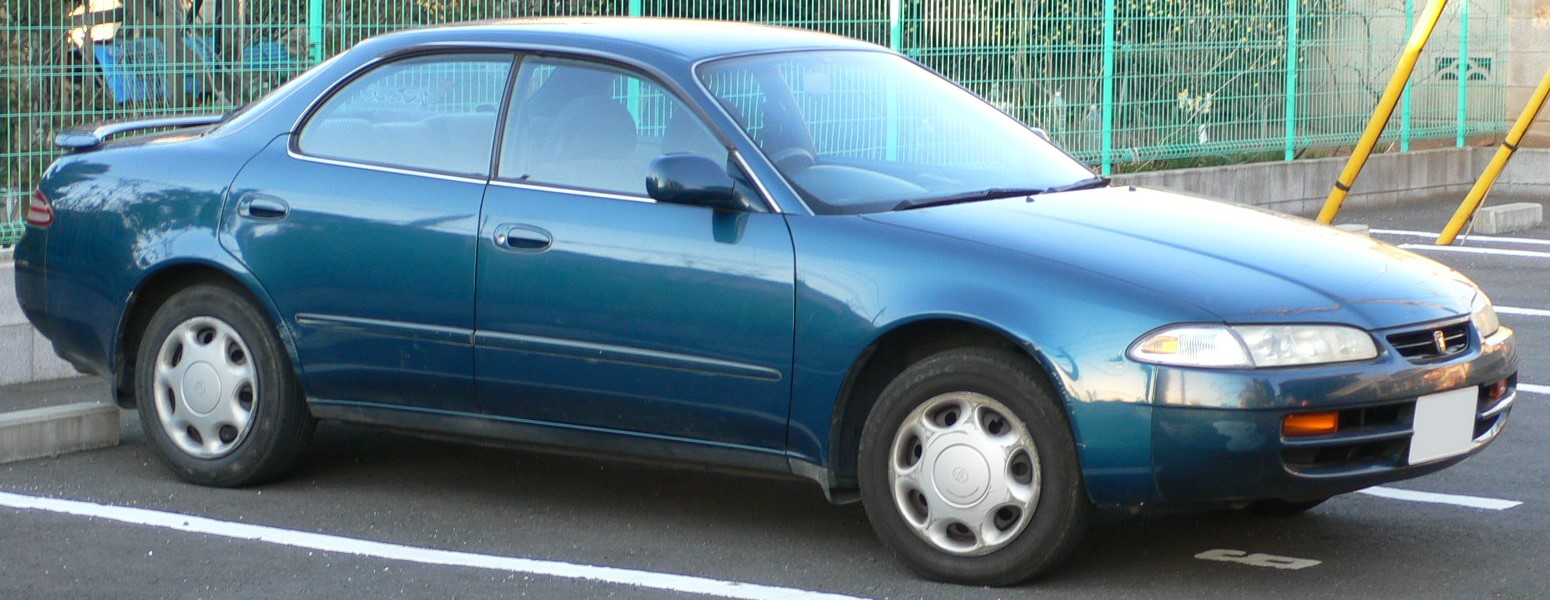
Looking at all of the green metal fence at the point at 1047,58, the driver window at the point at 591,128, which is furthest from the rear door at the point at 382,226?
the green metal fence at the point at 1047,58

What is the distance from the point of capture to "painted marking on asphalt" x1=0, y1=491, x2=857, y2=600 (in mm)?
5176

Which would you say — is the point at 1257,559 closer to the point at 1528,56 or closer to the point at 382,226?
the point at 382,226

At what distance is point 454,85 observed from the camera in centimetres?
605

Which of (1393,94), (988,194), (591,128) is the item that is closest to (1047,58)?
(1393,94)

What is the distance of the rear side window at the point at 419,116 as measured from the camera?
5.91 m

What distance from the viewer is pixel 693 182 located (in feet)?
17.5

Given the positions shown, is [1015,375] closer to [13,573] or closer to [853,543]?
[853,543]

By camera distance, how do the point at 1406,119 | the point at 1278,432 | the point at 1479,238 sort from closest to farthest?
the point at 1278,432, the point at 1479,238, the point at 1406,119

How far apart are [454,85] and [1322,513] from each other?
285 cm

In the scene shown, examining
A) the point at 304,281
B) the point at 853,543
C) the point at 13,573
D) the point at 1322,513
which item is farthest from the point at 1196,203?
the point at 13,573

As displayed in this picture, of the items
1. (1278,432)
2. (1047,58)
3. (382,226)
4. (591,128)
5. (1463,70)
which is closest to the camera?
(1278,432)

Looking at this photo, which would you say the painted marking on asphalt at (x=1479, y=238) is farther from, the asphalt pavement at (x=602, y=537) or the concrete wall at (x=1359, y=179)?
the asphalt pavement at (x=602, y=537)

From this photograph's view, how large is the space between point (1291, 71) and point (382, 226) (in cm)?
1086

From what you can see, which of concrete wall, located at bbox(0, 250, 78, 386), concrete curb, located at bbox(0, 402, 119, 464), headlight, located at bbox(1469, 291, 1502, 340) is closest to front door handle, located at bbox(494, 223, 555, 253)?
concrete curb, located at bbox(0, 402, 119, 464)
